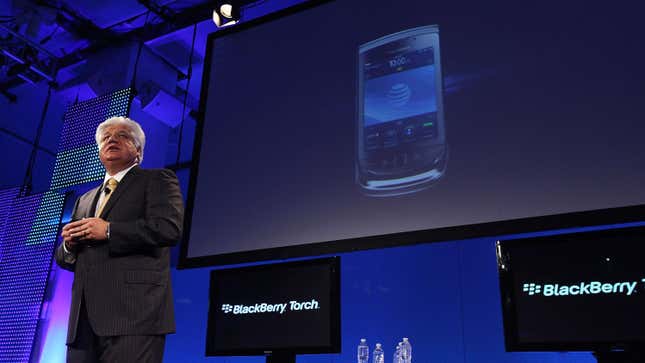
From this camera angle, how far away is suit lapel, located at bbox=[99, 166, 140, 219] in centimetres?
174

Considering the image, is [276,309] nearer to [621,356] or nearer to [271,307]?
[271,307]

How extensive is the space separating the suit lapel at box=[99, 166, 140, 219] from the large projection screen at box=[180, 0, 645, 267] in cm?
105

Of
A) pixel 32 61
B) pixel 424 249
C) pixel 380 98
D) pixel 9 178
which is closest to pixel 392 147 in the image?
pixel 380 98

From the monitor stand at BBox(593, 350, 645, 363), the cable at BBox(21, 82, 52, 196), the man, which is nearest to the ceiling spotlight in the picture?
the man

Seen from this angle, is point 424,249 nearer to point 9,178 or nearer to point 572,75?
point 572,75

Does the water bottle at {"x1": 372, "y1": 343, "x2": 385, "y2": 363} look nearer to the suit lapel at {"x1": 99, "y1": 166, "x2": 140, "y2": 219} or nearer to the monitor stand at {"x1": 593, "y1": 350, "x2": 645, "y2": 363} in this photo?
the monitor stand at {"x1": 593, "y1": 350, "x2": 645, "y2": 363}

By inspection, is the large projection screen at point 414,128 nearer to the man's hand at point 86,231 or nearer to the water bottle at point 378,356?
the water bottle at point 378,356

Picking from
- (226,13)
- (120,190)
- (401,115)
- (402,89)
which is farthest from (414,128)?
(226,13)

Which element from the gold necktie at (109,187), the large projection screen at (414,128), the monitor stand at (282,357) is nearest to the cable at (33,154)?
the large projection screen at (414,128)

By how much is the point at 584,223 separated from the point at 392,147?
0.89 m

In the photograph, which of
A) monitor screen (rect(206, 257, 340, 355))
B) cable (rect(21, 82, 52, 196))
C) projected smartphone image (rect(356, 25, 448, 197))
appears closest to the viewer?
monitor screen (rect(206, 257, 340, 355))

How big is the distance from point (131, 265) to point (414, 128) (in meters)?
1.45

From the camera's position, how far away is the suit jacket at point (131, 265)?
61.1 inches

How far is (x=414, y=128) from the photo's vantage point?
2609mm
